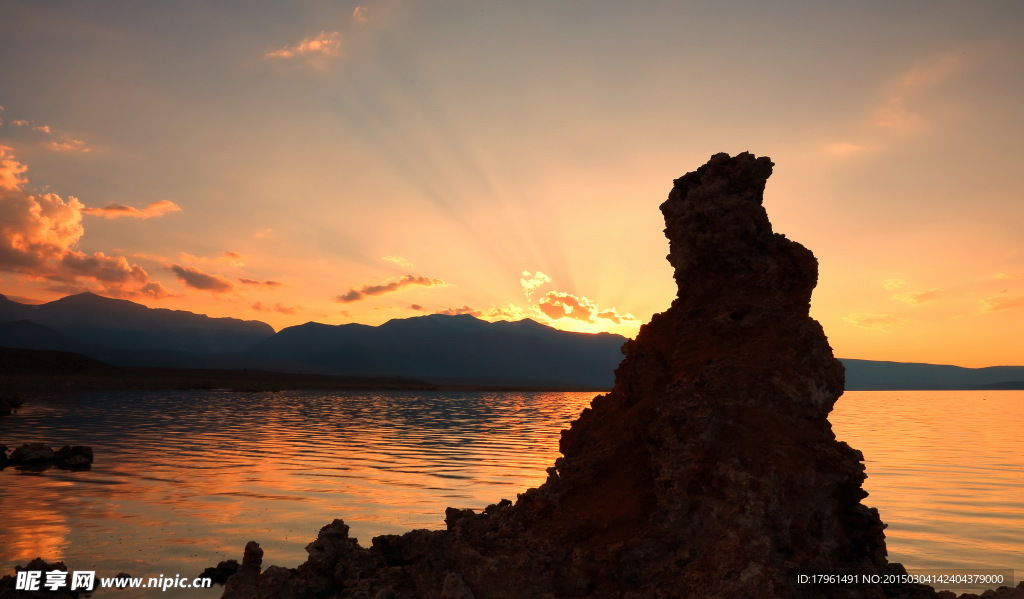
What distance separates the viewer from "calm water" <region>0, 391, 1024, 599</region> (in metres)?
13.9

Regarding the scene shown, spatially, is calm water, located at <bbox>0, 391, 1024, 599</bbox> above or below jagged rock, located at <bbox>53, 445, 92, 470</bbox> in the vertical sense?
below

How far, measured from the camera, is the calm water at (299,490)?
45.7 ft

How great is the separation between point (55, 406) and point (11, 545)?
50.8 m

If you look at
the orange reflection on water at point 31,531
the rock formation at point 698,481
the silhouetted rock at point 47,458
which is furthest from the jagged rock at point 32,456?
the rock formation at point 698,481

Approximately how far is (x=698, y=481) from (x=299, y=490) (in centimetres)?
1566

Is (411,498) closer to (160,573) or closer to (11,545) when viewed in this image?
(160,573)

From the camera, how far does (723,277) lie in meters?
9.99

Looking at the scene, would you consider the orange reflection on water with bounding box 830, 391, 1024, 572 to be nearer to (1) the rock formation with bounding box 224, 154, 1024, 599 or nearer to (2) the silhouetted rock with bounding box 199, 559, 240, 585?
(1) the rock formation with bounding box 224, 154, 1024, 599

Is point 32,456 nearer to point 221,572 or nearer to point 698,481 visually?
point 221,572

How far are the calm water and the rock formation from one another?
16.9 feet

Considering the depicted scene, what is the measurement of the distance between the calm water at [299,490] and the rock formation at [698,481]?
5148 mm

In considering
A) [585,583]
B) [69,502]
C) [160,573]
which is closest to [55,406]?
[69,502]

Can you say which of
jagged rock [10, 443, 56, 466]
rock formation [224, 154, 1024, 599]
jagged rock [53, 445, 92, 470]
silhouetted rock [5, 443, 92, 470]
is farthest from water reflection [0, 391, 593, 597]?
rock formation [224, 154, 1024, 599]

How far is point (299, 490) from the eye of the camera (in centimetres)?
2022
